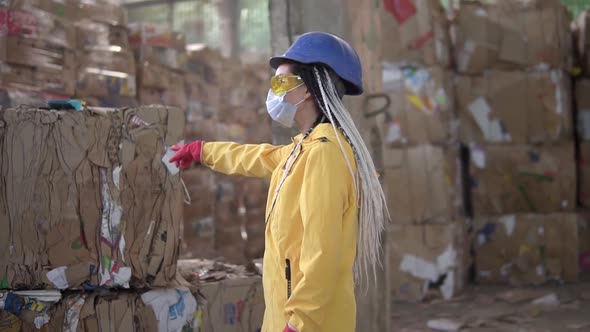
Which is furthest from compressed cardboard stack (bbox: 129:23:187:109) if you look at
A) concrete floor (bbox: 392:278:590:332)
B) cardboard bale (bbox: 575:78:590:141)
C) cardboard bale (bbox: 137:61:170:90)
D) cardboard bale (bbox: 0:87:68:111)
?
cardboard bale (bbox: 575:78:590:141)

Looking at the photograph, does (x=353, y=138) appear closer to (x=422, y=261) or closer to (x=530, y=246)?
(x=422, y=261)

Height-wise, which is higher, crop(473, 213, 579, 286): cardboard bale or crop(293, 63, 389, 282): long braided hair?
crop(293, 63, 389, 282): long braided hair

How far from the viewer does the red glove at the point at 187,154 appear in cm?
231


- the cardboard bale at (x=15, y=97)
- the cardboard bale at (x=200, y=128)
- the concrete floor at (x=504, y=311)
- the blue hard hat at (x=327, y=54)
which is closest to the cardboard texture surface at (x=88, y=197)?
the blue hard hat at (x=327, y=54)

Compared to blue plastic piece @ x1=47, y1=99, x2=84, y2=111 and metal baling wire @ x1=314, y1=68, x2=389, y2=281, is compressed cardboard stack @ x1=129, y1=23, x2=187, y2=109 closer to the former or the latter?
blue plastic piece @ x1=47, y1=99, x2=84, y2=111

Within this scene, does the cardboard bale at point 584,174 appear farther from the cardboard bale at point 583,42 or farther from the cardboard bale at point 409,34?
the cardboard bale at point 409,34

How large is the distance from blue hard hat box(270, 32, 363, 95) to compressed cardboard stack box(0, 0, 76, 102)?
2.09 metres

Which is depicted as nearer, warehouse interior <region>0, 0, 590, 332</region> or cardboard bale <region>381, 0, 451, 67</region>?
warehouse interior <region>0, 0, 590, 332</region>

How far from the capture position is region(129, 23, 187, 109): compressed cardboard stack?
16.2 ft

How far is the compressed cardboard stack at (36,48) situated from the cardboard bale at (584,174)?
4346 millimetres

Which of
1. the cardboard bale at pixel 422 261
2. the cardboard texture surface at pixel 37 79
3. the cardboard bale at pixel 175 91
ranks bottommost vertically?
the cardboard bale at pixel 422 261

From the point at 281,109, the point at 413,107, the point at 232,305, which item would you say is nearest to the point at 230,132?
the point at 413,107

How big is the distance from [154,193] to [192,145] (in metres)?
0.30

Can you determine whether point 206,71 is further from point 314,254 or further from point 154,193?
point 314,254
